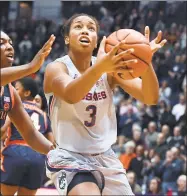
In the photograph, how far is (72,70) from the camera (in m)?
5.05

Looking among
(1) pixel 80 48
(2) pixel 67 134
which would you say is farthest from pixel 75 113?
(1) pixel 80 48

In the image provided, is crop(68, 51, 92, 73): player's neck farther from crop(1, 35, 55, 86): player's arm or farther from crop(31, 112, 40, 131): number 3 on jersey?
crop(31, 112, 40, 131): number 3 on jersey

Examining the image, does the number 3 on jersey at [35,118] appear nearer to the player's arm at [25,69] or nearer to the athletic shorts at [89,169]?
the athletic shorts at [89,169]

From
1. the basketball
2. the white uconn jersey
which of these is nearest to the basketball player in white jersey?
the white uconn jersey

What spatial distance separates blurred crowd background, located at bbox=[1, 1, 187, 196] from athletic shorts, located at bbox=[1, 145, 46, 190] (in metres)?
3.74

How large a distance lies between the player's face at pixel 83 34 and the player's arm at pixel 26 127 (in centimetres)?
80

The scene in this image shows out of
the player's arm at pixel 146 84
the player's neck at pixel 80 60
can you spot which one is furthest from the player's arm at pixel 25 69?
the player's arm at pixel 146 84

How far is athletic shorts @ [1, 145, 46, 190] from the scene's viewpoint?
7621 mm

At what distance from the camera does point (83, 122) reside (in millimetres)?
4945

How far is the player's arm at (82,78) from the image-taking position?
432cm

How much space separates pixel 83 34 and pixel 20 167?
3122mm

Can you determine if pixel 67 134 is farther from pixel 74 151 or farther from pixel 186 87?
pixel 186 87

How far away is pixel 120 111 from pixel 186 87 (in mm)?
1647

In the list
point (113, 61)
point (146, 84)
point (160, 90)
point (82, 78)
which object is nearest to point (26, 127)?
point (146, 84)
